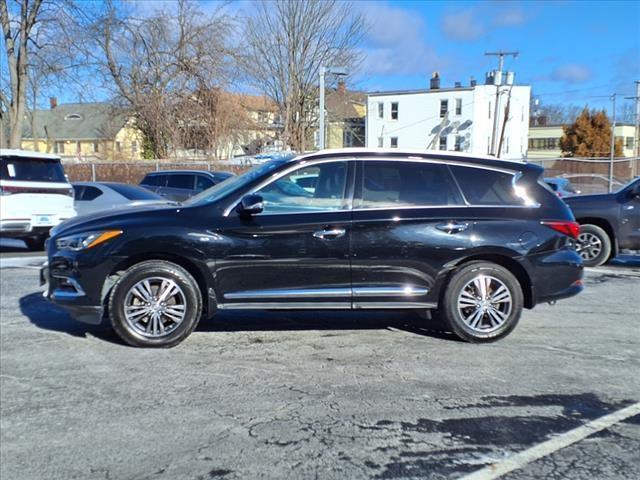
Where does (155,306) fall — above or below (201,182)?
below

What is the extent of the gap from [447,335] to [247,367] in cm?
206

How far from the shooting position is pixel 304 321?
252 inches

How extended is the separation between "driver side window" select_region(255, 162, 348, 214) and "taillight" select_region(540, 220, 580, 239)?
77.9 inches

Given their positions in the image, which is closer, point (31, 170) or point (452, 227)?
point (452, 227)

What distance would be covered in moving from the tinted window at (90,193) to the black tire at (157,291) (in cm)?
875

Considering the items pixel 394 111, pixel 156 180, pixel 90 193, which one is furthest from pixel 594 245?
pixel 394 111

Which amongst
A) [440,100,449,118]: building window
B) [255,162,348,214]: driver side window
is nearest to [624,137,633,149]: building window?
[440,100,449,118]: building window

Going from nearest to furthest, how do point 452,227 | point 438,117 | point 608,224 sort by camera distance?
point 452,227 < point 608,224 < point 438,117

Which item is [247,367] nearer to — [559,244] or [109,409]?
[109,409]

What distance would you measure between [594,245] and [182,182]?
10794 mm

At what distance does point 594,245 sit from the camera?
10.2 meters

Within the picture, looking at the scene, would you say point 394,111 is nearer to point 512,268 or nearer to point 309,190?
point 512,268

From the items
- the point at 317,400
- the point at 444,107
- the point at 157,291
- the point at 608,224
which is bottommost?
the point at 317,400

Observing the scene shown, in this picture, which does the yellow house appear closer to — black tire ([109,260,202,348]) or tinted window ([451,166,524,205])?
black tire ([109,260,202,348])
